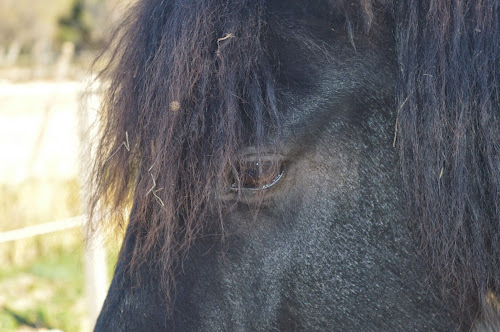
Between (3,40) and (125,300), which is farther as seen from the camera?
(3,40)

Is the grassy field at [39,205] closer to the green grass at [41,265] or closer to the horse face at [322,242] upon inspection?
the green grass at [41,265]

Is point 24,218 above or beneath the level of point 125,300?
beneath

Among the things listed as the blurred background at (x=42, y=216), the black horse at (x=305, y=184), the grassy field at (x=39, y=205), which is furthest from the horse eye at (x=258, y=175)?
the grassy field at (x=39, y=205)

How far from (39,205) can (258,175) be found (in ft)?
16.9

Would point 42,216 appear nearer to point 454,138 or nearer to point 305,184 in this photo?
point 305,184

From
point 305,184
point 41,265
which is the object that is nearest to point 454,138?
point 305,184

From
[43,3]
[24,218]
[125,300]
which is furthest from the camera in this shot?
[43,3]

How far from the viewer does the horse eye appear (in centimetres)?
144

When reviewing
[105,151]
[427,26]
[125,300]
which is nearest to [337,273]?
[125,300]

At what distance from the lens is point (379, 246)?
146 centimetres

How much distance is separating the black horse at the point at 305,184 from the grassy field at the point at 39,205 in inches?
124

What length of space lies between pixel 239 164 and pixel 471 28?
76cm

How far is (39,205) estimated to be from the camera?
19.5ft

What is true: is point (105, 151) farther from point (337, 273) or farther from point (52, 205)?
point (52, 205)
